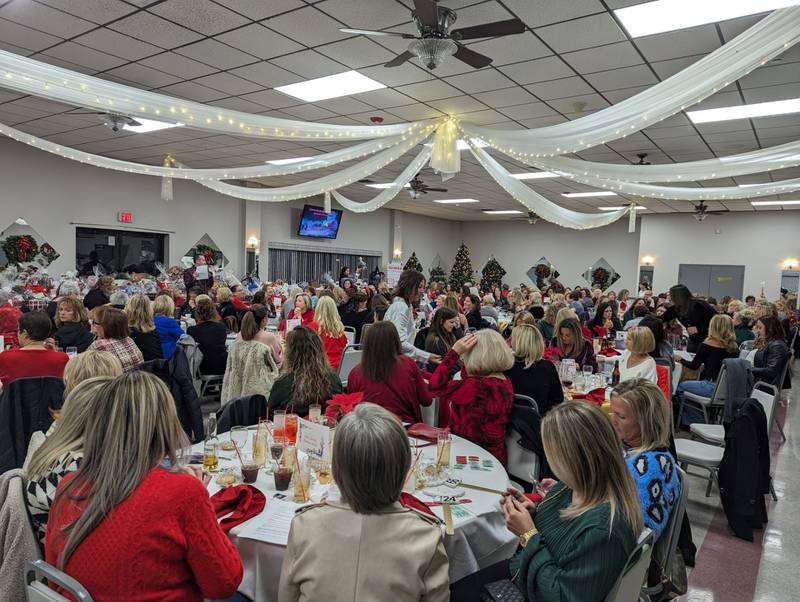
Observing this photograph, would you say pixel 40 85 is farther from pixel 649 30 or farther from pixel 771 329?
pixel 771 329

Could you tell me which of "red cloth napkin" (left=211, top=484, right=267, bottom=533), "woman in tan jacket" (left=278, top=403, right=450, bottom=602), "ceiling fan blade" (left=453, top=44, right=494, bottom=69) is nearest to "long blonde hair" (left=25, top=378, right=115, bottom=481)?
"red cloth napkin" (left=211, top=484, right=267, bottom=533)

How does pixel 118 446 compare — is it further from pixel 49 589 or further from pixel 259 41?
pixel 259 41

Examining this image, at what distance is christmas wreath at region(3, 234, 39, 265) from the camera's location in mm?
9180

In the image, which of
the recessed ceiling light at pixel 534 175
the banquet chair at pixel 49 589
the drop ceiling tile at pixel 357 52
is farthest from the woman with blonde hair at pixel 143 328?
the recessed ceiling light at pixel 534 175

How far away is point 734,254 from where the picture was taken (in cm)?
1438

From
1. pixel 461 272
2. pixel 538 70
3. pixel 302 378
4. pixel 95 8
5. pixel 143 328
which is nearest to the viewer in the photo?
pixel 302 378

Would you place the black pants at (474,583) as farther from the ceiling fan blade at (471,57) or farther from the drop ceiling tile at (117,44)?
the drop ceiling tile at (117,44)

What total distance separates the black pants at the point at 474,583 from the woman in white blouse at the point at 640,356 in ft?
8.73

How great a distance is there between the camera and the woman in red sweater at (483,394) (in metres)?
3.07

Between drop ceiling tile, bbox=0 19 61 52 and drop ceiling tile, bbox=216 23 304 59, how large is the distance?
1.55 meters

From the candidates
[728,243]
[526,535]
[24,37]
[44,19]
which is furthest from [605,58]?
[728,243]

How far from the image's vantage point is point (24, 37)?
15.4ft

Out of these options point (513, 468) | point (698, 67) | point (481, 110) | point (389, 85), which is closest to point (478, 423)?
point (513, 468)

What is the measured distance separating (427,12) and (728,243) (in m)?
14.2
